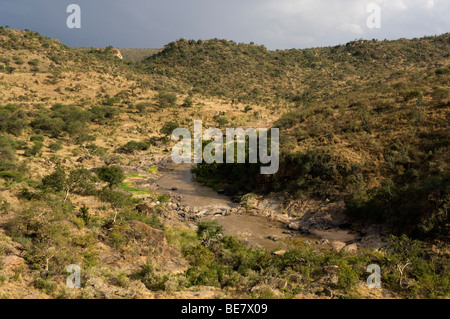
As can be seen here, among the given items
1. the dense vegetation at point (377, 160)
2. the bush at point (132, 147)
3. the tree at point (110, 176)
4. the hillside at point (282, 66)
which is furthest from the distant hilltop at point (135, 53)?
the tree at point (110, 176)

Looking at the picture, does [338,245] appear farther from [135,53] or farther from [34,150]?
[135,53]

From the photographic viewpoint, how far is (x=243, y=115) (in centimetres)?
4425

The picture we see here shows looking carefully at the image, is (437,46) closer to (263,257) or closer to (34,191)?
(263,257)

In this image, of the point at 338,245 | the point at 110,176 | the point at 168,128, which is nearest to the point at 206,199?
the point at 110,176

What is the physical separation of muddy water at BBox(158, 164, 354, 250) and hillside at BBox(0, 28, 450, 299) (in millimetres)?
531

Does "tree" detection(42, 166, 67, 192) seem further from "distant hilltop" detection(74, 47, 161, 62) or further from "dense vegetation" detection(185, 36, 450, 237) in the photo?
"distant hilltop" detection(74, 47, 161, 62)

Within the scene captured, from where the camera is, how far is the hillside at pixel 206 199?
8.55 m

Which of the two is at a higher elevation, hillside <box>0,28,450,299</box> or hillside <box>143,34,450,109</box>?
hillside <box>143,34,450,109</box>

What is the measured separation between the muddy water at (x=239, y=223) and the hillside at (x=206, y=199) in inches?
20.9

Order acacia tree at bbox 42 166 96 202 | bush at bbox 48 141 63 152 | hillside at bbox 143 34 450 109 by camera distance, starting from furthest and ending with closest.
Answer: hillside at bbox 143 34 450 109, bush at bbox 48 141 63 152, acacia tree at bbox 42 166 96 202

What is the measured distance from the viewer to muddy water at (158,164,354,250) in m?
14.9

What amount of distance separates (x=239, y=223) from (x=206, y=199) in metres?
4.99

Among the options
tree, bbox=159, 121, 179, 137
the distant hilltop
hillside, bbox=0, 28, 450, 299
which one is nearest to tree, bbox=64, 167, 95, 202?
hillside, bbox=0, 28, 450, 299

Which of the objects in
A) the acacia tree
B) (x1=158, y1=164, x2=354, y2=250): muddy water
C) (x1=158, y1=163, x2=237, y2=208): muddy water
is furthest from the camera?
(x1=158, y1=163, x2=237, y2=208): muddy water
